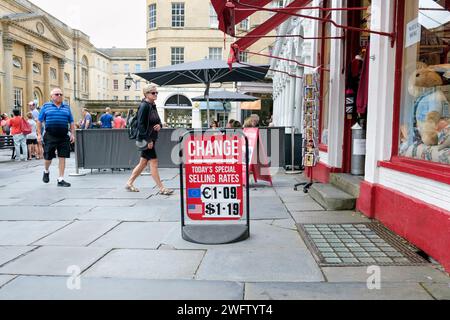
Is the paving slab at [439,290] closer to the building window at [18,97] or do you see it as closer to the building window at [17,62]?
the building window at [18,97]

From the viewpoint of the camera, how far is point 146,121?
23.0ft

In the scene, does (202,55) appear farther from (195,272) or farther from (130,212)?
(195,272)

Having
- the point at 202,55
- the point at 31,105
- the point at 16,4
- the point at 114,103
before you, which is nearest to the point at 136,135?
the point at 31,105

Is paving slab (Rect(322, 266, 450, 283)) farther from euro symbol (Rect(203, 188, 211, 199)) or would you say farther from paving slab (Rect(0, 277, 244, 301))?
euro symbol (Rect(203, 188, 211, 199))

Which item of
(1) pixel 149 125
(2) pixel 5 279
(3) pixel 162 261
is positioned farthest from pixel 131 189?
(2) pixel 5 279

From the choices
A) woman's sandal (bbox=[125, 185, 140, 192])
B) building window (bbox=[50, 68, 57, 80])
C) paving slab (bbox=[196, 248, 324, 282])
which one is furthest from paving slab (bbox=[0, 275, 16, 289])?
building window (bbox=[50, 68, 57, 80])

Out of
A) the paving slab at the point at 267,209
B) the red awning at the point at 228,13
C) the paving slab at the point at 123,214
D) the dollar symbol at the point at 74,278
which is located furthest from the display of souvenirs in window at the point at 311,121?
the dollar symbol at the point at 74,278

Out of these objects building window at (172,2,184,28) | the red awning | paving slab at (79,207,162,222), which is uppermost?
building window at (172,2,184,28)

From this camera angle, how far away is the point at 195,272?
350 cm

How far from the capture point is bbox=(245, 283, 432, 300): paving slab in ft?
9.75

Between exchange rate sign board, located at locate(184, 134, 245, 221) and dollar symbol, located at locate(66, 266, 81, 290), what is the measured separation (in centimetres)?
138

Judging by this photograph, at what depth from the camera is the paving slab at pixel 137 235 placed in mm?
4289

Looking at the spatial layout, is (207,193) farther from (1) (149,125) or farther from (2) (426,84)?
(1) (149,125)

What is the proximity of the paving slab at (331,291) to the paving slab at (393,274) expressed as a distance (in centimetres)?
11
